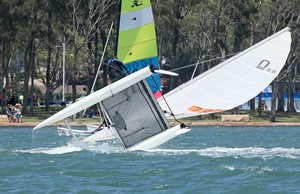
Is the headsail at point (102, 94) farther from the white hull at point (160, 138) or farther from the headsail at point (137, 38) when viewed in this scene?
the headsail at point (137, 38)

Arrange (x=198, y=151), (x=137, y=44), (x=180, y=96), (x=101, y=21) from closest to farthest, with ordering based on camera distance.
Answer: (x=180, y=96) < (x=198, y=151) < (x=137, y=44) < (x=101, y=21)

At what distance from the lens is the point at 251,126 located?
2464 inches

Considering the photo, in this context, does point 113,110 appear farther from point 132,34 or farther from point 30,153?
point 132,34

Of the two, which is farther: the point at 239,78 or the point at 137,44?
the point at 137,44

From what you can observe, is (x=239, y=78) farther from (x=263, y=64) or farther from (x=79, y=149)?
(x=79, y=149)

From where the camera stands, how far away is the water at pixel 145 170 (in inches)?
866

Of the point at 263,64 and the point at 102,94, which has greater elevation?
the point at 263,64

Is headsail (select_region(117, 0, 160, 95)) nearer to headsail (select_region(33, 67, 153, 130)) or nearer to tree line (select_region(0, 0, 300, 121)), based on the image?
headsail (select_region(33, 67, 153, 130))

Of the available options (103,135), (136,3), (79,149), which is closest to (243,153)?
(103,135)

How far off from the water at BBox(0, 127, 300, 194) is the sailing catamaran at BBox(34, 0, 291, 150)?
2.76 ft

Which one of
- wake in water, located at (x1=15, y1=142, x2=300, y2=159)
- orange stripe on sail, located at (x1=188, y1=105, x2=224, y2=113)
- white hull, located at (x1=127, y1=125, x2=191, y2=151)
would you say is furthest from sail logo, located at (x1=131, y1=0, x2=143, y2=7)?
white hull, located at (x1=127, y1=125, x2=191, y2=151)

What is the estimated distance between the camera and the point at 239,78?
101 ft

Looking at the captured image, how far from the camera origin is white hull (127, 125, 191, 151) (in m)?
30.5

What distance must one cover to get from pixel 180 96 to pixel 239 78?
95.5 inches
